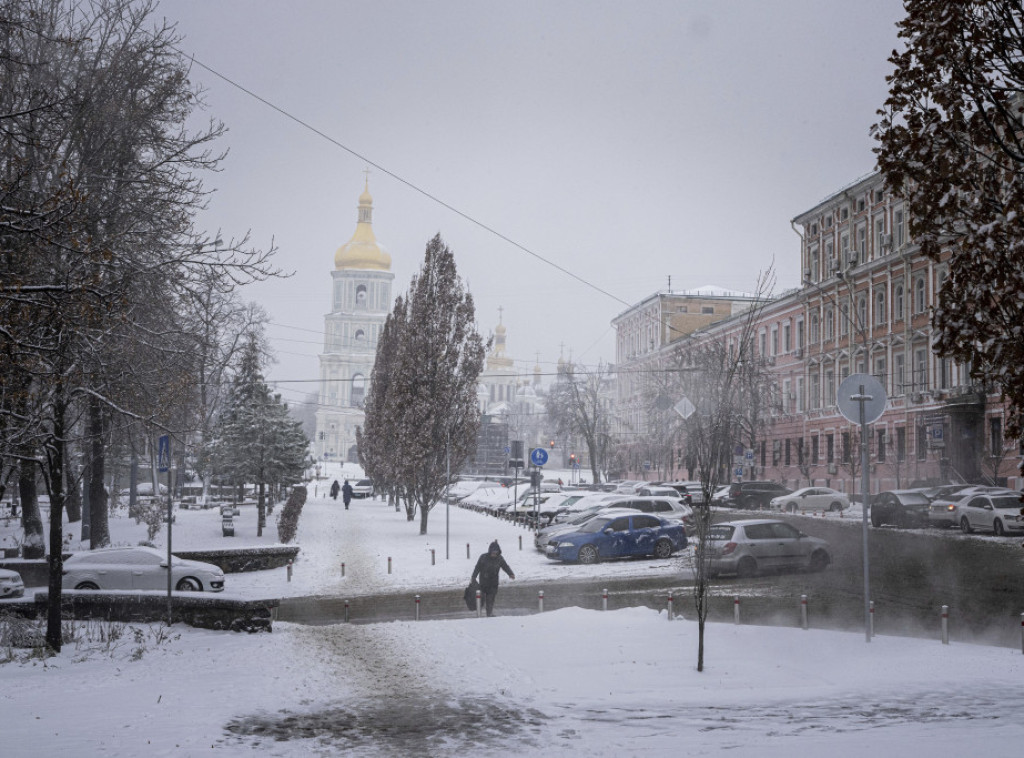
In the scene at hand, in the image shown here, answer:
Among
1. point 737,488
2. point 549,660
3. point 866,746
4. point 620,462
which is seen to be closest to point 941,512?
point 737,488

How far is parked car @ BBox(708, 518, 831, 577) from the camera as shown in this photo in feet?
81.7

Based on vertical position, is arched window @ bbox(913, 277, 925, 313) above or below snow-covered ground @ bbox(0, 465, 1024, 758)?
above

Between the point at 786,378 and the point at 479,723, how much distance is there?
62.2 m

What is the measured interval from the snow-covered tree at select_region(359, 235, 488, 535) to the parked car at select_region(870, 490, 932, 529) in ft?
51.3

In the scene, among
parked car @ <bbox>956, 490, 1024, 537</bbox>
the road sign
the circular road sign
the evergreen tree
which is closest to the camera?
the circular road sign

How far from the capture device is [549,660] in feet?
45.7

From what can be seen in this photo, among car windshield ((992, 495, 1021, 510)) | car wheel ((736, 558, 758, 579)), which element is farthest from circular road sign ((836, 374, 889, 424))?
car windshield ((992, 495, 1021, 510))

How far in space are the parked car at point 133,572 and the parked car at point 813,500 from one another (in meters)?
31.9

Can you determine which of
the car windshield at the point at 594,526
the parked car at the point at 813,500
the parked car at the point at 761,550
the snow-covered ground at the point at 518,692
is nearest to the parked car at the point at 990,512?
the parked car at the point at 761,550

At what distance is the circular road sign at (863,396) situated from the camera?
15.0 meters

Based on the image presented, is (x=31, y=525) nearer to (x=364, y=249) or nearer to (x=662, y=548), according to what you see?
(x=662, y=548)

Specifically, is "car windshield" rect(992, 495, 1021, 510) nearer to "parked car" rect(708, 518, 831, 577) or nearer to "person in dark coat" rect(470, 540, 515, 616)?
"parked car" rect(708, 518, 831, 577)

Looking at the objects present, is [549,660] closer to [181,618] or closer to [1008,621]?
[181,618]

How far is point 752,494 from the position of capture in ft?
172
